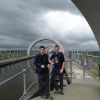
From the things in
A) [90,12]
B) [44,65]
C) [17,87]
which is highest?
[90,12]

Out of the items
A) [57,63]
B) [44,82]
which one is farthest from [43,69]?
[57,63]

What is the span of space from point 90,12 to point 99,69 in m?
2.24

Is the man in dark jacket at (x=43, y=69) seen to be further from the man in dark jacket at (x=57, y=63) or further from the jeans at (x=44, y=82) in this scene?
the man in dark jacket at (x=57, y=63)

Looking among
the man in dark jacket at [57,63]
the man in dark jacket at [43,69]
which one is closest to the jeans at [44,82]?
the man in dark jacket at [43,69]

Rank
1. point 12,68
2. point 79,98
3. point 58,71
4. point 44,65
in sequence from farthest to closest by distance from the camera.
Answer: point 12,68 → point 58,71 → point 79,98 → point 44,65

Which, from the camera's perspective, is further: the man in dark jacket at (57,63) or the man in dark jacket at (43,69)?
the man in dark jacket at (57,63)

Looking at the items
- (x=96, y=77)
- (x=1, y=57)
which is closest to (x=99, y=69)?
(x=96, y=77)

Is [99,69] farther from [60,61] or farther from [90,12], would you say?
[60,61]

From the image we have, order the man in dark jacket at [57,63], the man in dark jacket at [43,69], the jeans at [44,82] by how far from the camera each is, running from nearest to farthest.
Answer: the man in dark jacket at [43,69]
the jeans at [44,82]
the man in dark jacket at [57,63]

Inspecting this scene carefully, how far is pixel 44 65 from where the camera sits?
955 cm

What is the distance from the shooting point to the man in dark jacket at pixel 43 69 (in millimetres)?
9523

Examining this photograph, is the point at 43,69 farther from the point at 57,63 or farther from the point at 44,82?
the point at 57,63

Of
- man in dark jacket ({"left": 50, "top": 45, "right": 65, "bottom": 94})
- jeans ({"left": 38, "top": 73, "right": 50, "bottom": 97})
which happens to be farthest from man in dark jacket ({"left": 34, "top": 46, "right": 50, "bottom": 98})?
man in dark jacket ({"left": 50, "top": 45, "right": 65, "bottom": 94})

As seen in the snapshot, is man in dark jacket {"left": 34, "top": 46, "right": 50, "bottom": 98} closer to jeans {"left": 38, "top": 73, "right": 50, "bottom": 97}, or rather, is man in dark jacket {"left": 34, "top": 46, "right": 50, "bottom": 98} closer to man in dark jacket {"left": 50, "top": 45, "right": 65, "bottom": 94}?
jeans {"left": 38, "top": 73, "right": 50, "bottom": 97}
